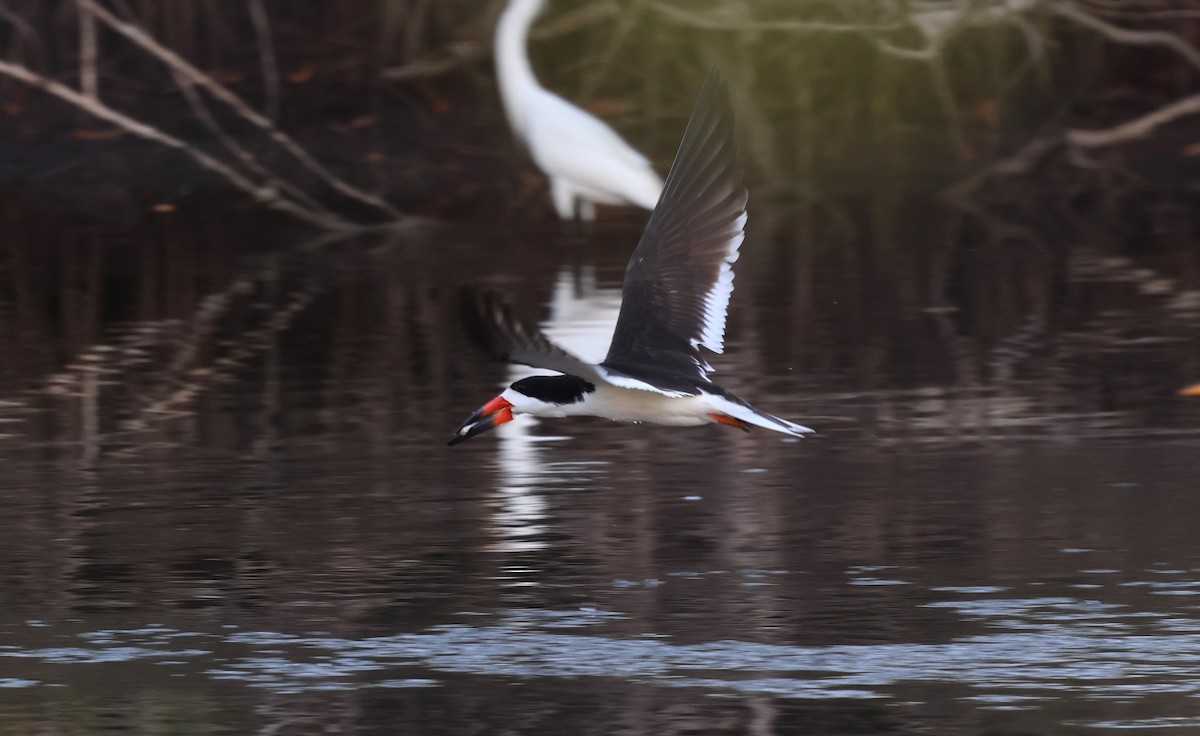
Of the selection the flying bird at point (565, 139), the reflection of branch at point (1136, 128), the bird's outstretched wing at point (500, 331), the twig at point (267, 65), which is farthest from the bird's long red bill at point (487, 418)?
the twig at point (267, 65)

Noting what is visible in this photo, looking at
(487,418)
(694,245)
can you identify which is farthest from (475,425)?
(694,245)

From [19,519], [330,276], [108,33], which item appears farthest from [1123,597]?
[108,33]

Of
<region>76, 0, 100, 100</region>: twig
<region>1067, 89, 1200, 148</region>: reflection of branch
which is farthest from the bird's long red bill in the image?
<region>1067, 89, 1200, 148</region>: reflection of branch

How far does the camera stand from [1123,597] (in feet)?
21.7

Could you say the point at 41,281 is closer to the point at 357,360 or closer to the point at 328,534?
the point at 357,360

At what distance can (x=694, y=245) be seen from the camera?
8734mm

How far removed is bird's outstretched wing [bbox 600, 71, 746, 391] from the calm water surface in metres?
0.53

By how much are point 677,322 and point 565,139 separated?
275 inches

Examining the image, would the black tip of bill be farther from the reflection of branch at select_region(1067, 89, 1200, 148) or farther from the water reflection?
the reflection of branch at select_region(1067, 89, 1200, 148)

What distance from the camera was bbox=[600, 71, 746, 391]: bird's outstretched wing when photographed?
8367mm

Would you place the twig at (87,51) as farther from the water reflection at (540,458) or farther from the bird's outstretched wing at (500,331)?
the bird's outstretched wing at (500,331)

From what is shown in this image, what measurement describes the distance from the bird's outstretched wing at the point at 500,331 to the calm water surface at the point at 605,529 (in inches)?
26.6

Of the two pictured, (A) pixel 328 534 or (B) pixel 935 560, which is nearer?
(B) pixel 935 560

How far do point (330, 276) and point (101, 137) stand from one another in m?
6.66
